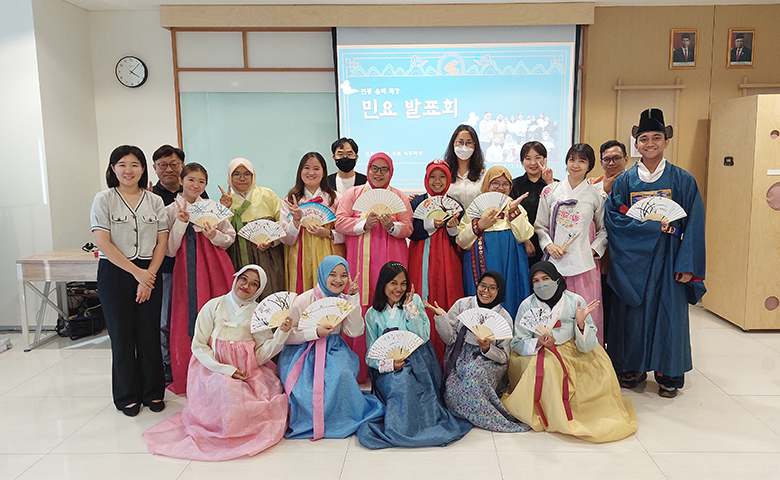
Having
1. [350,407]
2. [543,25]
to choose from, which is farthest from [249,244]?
[543,25]

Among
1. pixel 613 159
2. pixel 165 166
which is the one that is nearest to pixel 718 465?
pixel 613 159

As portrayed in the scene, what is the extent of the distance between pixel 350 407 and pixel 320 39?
3582 millimetres

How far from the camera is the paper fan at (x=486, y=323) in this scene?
2.55 m

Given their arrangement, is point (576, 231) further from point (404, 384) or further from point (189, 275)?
point (189, 275)

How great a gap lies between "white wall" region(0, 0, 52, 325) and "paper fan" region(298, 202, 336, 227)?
8.89 ft

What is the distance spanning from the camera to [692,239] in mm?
2896

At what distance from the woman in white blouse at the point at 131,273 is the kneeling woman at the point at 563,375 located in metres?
1.96

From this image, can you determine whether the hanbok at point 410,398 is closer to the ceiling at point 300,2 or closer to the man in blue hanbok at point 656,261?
the man in blue hanbok at point 656,261

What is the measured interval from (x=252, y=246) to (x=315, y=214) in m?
0.46

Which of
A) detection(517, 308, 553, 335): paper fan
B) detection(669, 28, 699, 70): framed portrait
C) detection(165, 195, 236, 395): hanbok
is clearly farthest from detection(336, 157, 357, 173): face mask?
detection(669, 28, 699, 70): framed portrait

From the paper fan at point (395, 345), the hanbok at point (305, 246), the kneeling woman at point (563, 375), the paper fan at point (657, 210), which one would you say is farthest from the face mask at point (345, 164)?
the paper fan at point (657, 210)

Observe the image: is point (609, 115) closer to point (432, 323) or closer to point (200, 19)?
point (432, 323)

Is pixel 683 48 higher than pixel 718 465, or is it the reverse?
pixel 683 48

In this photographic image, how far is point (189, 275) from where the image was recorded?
10.1ft
